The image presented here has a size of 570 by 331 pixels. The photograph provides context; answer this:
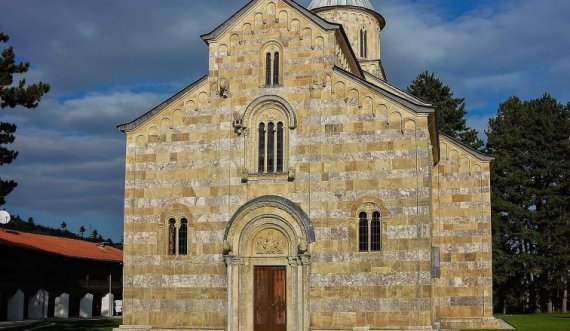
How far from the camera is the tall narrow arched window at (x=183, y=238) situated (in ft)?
Answer: 94.2

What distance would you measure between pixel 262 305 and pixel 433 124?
1058cm

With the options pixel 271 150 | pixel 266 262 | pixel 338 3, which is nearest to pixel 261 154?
pixel 271 150

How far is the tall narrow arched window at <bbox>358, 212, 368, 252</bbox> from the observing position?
87.2ft

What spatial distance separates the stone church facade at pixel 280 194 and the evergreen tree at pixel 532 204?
29.0m

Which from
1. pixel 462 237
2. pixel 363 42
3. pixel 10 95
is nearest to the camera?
pixel 10 95

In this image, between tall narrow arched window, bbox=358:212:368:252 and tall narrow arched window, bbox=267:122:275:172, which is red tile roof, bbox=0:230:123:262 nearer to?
tall narrow arched window, bbox=267:122:275:172

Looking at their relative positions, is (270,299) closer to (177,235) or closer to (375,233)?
(177,235)

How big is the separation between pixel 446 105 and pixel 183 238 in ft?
140

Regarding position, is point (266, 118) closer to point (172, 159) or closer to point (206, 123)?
point (206, 123)

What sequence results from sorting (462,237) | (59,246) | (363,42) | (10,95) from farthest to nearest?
(59,246)
(363,42)
(462,237)
(10,95)

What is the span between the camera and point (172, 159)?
2944cm

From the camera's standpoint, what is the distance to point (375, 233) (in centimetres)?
2655

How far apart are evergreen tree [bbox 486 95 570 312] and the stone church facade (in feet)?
95.0

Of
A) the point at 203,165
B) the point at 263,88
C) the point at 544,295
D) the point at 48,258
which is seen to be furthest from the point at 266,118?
the point at 544,295
